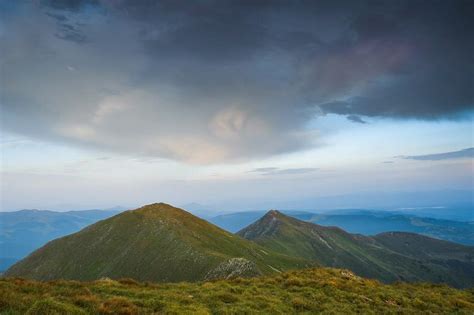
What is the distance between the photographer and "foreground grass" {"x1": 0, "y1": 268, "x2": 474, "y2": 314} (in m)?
17.0

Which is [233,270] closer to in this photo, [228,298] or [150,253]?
[150,253]

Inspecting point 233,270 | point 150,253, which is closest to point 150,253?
point 150,253

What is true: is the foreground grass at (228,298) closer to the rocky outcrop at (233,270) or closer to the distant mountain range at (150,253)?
the rocky outcrop at (233,270)

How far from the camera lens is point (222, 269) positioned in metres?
A: 70.9

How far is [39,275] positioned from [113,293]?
325 feet

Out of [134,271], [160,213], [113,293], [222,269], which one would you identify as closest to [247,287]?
[113,293]

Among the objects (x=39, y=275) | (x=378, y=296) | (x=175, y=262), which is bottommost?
(x=39, y=275)

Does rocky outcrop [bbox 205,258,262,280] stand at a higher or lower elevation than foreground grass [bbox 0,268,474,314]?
lower

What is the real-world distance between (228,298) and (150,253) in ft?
245

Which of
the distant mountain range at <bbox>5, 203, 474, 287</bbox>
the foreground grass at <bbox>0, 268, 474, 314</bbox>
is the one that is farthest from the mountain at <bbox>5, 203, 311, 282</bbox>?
the foreground grass at <bbox>0, 268, 474, 314</bbox>

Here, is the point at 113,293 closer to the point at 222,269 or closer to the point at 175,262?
the point at 222,269

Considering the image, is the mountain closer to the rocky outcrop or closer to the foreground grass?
the rocky outcrop

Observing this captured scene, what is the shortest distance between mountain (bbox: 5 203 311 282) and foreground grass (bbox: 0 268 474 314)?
4172 cm

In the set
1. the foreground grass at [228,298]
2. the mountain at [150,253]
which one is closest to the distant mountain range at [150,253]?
the mountain at [150,253]
